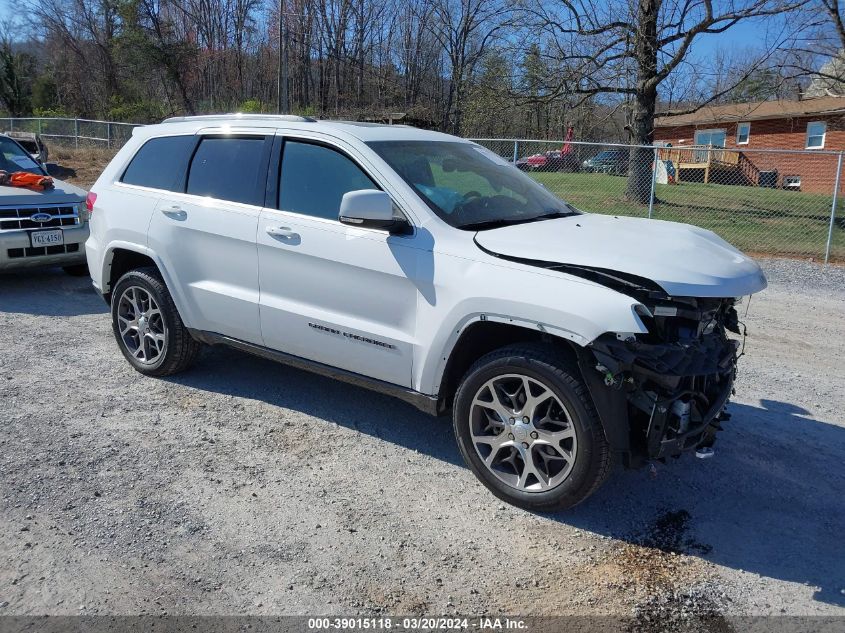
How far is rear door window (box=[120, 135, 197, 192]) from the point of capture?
17.4 feet

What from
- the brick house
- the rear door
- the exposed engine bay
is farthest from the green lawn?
the exposed engine bay

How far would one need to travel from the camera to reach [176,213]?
16.7ft

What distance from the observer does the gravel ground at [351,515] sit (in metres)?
3.13

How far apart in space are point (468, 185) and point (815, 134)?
3729cm

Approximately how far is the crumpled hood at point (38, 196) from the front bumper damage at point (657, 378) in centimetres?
703

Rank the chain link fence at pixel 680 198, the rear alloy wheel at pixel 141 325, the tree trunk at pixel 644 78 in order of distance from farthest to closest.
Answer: the tree trunk at pixel 644 78
the chain link fence at pixel 680 198
the rear alloy wheel at pixel 141 325

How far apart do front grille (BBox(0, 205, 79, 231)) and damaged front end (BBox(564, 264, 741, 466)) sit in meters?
6.90

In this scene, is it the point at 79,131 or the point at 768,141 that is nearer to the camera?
the point at 79,131

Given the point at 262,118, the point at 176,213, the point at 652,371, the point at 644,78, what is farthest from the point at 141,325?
the point at 644,78

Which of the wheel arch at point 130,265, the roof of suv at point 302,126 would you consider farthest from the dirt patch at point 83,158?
the roof of suv at point 302,126

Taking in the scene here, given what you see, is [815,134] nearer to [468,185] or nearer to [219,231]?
[468,185]

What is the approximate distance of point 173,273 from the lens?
5.15 m

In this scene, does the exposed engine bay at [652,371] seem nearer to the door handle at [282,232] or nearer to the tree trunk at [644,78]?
the door handle at [282,232]

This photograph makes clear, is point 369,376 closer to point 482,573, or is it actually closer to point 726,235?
point 482,573
